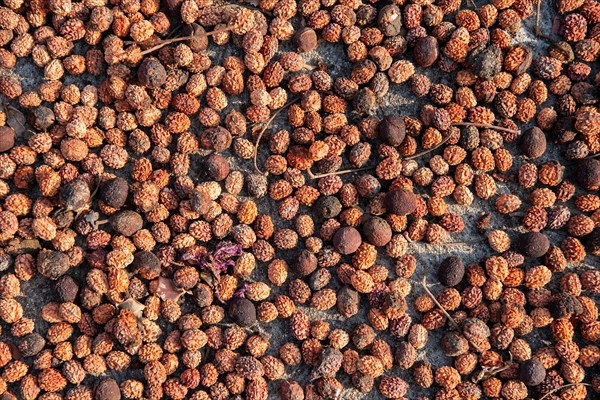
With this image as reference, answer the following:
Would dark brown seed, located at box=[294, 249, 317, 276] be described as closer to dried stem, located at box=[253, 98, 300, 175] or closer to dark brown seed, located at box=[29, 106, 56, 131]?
dried stem, located at box=[253, 98, 300, 175]

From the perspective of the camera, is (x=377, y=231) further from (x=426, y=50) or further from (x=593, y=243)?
(x=593, y=243)

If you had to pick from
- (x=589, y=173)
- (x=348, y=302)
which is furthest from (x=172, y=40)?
(x=589, y=173)

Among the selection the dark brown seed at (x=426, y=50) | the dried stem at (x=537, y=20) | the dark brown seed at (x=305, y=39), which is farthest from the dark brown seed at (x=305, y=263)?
the dried stem at (x=537, y=20)

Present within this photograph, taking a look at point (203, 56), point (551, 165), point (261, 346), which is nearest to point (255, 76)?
point (203, 56)

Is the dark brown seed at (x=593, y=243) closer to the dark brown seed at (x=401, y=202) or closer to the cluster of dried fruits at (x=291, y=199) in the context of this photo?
the cluster of dried fruits at (x=291, y=199)

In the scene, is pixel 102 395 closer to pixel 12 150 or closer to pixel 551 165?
pixel 12 150

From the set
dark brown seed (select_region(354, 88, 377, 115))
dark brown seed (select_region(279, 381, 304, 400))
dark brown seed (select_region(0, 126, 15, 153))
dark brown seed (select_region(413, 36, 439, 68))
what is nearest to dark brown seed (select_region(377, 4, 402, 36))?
dark brown seed (select_region(413, 36, 439, 68))

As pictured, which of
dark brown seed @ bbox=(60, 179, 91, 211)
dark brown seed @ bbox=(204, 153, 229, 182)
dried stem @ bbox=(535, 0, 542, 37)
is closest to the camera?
dark brown seed @ bbox=(60, 179, 91, 211)
